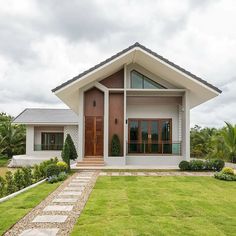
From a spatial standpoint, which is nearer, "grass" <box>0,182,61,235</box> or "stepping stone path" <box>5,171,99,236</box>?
"stepping stone path" <box>5,171,99,236</box>

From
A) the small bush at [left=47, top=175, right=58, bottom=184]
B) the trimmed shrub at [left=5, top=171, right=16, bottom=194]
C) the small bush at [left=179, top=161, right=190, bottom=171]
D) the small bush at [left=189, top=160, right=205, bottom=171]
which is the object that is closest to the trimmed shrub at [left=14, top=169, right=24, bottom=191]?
the trimmed shrub at [left=5, top=171, right=16, bottom=194]

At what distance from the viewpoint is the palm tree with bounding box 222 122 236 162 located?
2056 centimetres

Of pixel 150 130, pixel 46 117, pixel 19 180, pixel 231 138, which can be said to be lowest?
pixel 19 180

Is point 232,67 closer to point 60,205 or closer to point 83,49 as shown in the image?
point 83,49

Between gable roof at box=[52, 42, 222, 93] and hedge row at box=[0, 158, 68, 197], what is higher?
gable roof at box=[52, 42, 222, 93]

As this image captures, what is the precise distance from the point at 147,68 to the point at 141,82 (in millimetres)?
920

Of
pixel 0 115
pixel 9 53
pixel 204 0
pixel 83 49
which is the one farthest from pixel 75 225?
pixel 0 115

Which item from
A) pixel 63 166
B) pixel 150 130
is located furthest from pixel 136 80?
pixel 63 166

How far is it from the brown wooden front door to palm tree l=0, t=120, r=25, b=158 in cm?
1439

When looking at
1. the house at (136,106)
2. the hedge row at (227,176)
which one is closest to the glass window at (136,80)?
the house at (136,106)

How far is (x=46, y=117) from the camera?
28.6 meters

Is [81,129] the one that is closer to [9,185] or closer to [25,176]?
[25,176]

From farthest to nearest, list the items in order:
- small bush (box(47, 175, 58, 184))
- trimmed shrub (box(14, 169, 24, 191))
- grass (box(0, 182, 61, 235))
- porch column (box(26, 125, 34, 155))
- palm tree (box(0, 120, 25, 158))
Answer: palm tree (box(0, 120, 25, 158)) → porch column (box(26, 125, 34, 155)) → small bush (box(47, 175, 58, 184)) → trimmed shrub (box(14, 169, 24, 191)) → grass (box(0, 182, 61, 235))

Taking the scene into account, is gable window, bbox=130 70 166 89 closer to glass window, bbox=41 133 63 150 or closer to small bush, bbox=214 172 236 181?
small bush, bbox=214 172 236 181
